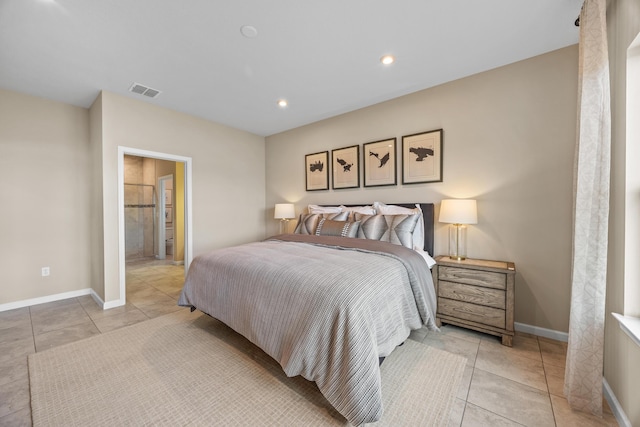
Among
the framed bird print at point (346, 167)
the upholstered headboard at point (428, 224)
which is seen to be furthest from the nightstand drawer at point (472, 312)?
the framed bird print at point (346, 167)

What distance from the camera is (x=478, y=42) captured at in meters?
2.18

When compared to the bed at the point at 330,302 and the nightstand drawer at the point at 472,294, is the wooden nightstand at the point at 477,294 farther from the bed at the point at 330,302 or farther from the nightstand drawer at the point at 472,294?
the bed at the point at 330,302

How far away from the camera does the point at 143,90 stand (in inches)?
119

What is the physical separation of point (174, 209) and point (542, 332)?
6.47 m

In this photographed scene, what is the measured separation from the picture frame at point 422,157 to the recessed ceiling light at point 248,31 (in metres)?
2.06

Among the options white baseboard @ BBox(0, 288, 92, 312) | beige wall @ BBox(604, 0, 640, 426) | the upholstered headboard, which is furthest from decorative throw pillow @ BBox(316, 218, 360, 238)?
white baseboard @ BBox(0, 288, 92, 312)

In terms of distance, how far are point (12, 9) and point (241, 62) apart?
1600mm

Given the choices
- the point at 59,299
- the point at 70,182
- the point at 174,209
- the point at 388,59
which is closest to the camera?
the point at 388,59

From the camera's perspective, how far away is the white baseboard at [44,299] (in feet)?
9.78

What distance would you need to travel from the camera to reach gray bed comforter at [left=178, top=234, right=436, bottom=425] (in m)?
1.33

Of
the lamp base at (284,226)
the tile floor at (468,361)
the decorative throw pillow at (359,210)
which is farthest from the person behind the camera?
the lamp base at (284,226)

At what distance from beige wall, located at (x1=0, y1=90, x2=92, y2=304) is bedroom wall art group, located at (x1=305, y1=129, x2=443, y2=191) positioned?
11.0 ft

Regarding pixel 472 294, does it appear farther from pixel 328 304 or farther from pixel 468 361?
pixel 328 304

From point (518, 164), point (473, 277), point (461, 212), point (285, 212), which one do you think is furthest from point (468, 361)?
point (285, 212)
